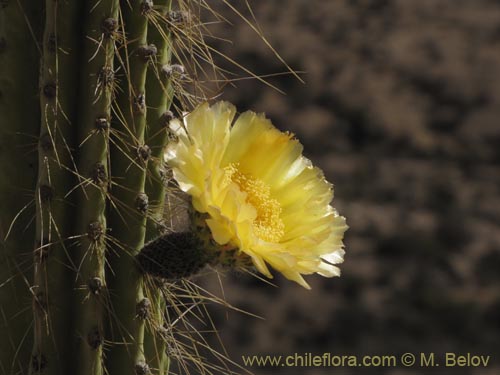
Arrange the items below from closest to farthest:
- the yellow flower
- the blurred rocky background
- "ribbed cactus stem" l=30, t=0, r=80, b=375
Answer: the yellow flower
"ribbed cactus stem" l=30, t=0, r=80, b=375
the blurred rocky background

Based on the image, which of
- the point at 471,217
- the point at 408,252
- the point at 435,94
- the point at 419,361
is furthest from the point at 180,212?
the point at 435,94

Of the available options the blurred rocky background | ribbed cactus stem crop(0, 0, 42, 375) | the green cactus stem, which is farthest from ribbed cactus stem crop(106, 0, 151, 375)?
the blurred rocky background

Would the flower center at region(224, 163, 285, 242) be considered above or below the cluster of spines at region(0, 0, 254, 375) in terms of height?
above

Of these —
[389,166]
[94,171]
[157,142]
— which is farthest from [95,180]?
[389,166]

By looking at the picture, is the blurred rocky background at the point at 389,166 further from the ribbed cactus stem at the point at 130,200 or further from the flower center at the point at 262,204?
the flower center at the point at 262,204

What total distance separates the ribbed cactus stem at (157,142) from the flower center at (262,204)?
135mm

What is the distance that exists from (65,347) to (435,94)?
558 cm

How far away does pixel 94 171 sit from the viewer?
4.03 ft

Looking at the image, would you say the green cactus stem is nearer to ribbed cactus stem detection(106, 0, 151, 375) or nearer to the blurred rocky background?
ribbed cactus stem detection(106, 0, 151, 375)

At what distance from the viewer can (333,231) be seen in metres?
1.19

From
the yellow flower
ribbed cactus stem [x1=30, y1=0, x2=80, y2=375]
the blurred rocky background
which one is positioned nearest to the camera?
the yellow flower

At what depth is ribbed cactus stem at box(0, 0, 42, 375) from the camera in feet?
4.20

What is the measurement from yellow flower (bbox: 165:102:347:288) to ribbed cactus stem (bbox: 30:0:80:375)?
16 cm

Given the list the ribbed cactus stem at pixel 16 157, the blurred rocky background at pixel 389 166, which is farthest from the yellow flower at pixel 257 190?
the blurred rocky background at pixel 389 166
